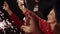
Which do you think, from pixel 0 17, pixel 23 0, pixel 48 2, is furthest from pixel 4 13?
pixel 48 2

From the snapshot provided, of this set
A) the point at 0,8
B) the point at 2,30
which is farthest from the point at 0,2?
the point at 2,30

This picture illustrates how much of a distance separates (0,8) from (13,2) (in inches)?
3.9

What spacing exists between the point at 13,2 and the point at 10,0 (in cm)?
3

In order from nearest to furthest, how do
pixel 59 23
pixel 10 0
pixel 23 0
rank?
pixel 59 23
pixel 23 0
pixel 10 0

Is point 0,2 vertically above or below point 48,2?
below

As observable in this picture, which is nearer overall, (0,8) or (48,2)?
(48,2)

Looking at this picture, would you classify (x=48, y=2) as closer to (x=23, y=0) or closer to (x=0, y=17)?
(x=23, y=0)

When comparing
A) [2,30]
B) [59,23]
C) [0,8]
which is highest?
[59,23]

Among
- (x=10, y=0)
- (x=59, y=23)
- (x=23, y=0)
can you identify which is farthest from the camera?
(x=10, y=0)

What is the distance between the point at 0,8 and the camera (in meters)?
0.89

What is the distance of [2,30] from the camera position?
891 mm

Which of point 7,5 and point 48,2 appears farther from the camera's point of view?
point 7,5

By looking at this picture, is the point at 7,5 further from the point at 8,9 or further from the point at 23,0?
the point at 23,0

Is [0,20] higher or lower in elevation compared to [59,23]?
lower
